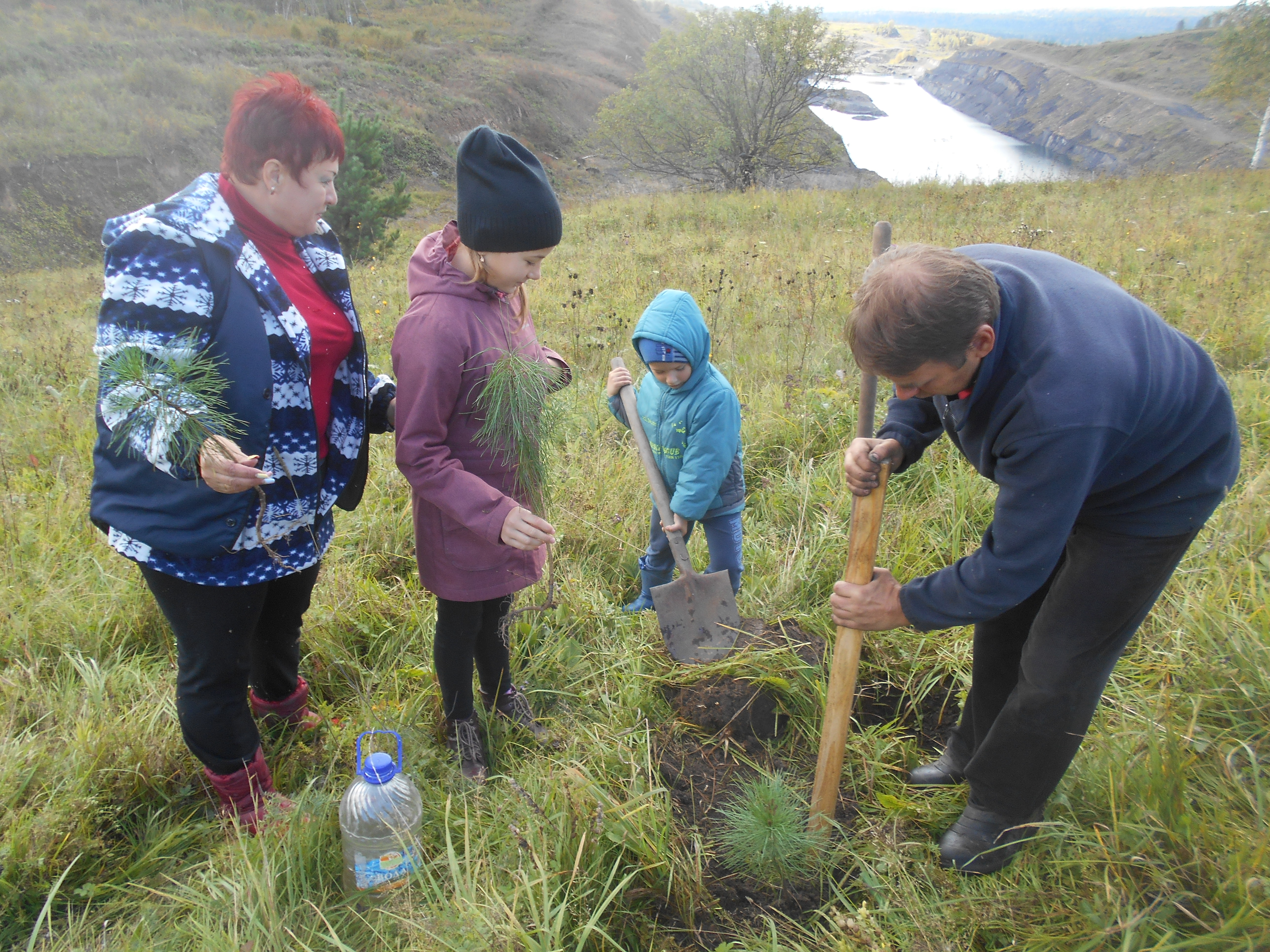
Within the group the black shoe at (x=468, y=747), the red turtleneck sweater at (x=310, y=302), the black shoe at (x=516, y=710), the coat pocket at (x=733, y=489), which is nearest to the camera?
the red turtleneck sweater at (x=310, y=302)

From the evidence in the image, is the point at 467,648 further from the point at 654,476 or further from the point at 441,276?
the point at 441,276

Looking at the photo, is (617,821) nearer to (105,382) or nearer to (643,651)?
(643,651)

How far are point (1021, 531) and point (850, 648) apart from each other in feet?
1.96

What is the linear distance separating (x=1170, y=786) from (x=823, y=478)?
6.87 ft

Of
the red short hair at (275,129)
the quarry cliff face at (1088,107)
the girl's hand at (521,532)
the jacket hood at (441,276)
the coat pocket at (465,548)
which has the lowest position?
the coat pocket at (465,548)

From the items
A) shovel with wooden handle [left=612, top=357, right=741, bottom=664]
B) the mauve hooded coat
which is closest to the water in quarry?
shovel with wooden handle [left=612, top=357, right=741, bottom=664]

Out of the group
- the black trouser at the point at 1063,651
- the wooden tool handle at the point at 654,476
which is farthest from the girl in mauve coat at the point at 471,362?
the black trouser at the point at 1063,651

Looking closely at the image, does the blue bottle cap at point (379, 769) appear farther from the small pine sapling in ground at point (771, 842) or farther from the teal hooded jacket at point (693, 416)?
the teal hooded jacket at point (693, 416)

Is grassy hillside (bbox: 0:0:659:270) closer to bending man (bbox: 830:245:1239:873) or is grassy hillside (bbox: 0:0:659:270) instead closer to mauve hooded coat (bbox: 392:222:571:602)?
mauve hooded coat (bbox: 392:222:571:602)

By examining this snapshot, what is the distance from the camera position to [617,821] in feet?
5.95

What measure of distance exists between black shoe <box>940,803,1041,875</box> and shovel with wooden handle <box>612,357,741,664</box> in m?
0.92

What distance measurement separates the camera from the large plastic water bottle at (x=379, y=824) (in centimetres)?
176

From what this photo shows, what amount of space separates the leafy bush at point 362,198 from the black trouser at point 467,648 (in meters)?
9.36

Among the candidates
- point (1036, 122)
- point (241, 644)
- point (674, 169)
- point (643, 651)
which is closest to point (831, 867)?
point (643, 651)
